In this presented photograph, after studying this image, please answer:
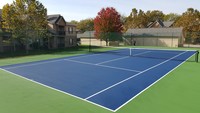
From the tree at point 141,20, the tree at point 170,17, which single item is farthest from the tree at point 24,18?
the tree at point 170,17

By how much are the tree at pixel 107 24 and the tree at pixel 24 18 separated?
1596 cm

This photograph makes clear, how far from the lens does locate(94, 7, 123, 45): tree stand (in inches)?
1644

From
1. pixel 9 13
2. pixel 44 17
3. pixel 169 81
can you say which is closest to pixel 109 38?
pixel 44 17

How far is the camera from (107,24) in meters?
42.0

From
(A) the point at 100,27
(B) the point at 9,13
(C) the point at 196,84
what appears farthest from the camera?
(A) the point at 100,27

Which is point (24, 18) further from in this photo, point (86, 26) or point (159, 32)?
point (86, 26)

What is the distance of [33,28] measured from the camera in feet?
92.3

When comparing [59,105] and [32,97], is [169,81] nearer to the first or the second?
[59,105]

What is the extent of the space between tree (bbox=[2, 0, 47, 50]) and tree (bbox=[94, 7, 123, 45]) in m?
16.0

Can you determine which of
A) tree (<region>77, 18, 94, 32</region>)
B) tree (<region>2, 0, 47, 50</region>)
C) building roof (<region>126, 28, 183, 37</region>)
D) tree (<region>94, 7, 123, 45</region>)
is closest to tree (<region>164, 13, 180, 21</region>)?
tree (<region>77, 18, 94, 32</region>)

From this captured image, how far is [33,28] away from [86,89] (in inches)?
859

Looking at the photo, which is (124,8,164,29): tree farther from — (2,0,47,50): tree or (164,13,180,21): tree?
(2,0,47,50): tree

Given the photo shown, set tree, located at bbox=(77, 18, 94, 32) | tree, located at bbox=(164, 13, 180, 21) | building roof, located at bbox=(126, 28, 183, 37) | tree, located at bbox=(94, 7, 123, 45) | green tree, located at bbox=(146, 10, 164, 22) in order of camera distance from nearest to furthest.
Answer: tree, located at bbox=(94, 7, 123, 45), building roof, located at bbox=(126, 28, 183, 37), green tree, located at bbox=(146, 10, 164, 22), tree, located at bbox=(77, 18, 94, 32), tree, located at bbox=(164, 13, 180, 21)

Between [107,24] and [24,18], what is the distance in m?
19.9
